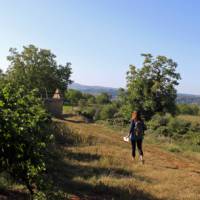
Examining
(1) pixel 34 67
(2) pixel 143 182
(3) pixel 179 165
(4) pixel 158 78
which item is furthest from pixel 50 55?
(2) pixel 143 182

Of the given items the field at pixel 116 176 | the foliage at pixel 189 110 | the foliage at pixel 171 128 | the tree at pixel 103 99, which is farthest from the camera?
the tree at pixel 103 99

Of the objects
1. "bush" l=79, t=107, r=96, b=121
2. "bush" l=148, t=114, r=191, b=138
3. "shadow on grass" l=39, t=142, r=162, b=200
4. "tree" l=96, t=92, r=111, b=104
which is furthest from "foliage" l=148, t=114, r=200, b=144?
"tree" l=96, t=92, r=111, b=104

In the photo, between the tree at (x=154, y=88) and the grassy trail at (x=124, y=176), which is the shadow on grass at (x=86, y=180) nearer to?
the grassy trail at (x=124, y=176)

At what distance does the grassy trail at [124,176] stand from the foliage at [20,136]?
240 centimetres

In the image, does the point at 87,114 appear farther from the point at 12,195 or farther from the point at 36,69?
the point at 12,195

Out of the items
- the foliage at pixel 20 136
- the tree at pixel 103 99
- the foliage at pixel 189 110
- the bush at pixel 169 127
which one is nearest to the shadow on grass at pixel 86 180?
the foliage at pixel 20 136

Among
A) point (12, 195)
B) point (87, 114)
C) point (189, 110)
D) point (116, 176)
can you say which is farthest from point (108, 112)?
point (12, 195)

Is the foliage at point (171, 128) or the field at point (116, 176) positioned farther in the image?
the foliage at point (171, 128)

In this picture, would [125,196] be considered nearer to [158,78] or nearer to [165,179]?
[165,179]

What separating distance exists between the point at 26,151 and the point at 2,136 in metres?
0.47

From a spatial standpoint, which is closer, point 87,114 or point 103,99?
point 87,114

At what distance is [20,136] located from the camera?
231 inches

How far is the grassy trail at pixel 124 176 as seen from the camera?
933cm

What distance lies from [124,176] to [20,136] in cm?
568
